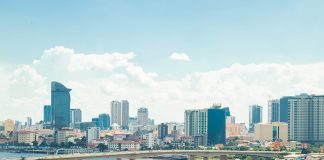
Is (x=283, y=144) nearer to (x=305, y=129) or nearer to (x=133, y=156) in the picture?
(x=305, y=129)

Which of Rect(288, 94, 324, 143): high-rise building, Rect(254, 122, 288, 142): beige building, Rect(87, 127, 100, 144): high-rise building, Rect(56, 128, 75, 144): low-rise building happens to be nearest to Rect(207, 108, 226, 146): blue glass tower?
Rect(254, 122, 288, 142): beige building

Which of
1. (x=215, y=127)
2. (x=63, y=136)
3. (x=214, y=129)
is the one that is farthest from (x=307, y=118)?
(x=63, y=136)

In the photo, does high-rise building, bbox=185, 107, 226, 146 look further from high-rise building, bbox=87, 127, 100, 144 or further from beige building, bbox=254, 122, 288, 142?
high-rise building, bbox=87, 127, 100, 144

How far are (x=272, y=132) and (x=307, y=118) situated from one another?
16423mm

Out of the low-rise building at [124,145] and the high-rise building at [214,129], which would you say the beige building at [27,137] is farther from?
the high-rise building at [214,129]

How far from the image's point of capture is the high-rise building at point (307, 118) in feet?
479

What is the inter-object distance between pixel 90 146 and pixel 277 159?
64245 millimetres

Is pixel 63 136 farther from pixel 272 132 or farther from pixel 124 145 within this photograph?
pixel 272 132

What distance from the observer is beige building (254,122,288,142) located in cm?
15800

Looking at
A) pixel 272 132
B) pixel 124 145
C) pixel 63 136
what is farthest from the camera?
pixel 63 136

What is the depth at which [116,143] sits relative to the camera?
14275 cm

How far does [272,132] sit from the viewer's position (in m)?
162

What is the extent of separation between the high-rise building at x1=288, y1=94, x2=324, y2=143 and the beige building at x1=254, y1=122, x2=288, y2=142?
8.02m

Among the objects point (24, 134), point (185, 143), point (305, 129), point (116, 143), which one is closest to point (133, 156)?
point (116, 143)
